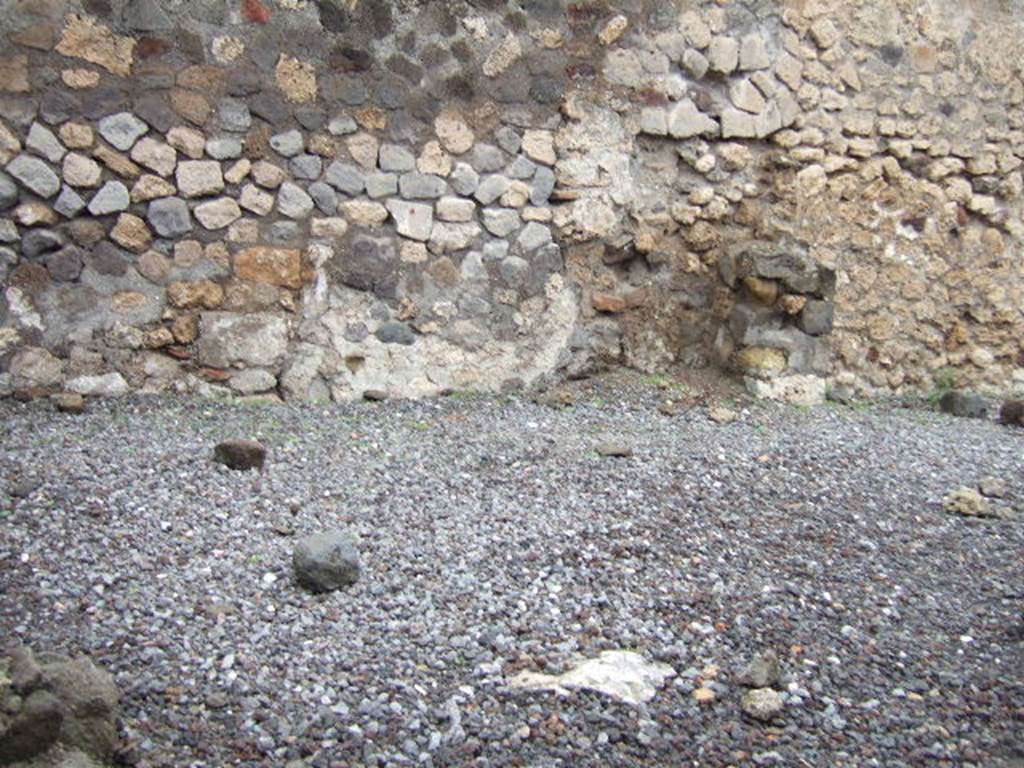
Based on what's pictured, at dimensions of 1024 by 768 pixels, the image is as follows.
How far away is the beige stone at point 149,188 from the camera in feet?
15.6

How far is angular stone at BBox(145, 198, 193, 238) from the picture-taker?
4.78 m

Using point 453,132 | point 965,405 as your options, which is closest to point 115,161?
point 453,132

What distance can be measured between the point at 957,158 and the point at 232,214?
4.07 metres

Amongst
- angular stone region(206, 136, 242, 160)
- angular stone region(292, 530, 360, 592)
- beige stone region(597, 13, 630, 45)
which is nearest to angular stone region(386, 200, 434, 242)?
angular stone region(206, 136, 242, 160)

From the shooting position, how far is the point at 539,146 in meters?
5.29

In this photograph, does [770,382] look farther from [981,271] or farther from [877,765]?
[877,765]

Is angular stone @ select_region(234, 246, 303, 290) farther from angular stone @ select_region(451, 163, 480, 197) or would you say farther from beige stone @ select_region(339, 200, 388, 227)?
angular stone @ select_region(451, 163, 480, 197)

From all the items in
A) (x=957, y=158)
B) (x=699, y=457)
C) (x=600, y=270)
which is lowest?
(x=699, y=457)

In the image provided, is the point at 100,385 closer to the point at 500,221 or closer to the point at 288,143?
the point at 288,143

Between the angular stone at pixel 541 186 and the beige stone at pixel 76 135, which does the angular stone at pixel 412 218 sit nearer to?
the angular stone at pixel 541 186

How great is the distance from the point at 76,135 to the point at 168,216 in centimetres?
50

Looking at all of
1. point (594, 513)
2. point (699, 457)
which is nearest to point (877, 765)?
point (594, 513)

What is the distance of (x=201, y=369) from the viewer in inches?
193

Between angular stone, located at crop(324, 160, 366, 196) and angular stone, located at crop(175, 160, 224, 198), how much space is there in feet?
1.63
